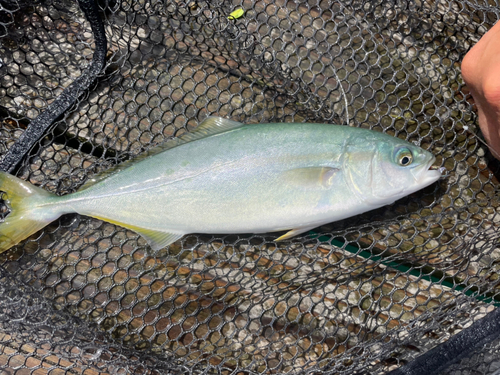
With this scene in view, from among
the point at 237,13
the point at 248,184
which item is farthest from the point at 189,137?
the point at 237,13

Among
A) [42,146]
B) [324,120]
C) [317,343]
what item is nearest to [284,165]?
[324,120]

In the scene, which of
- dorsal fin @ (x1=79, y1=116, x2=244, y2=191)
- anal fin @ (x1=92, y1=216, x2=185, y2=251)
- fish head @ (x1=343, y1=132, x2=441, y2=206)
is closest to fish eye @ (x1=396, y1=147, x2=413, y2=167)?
fish head @ (x1=343, y1=132, x2=441, y2=206)

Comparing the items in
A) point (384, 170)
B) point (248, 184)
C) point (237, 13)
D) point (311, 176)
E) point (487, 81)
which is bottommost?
point (248, 184)

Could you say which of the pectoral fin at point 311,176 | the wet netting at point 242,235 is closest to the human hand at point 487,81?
the wet netting at point 242,235

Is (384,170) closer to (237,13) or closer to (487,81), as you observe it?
(487,81)

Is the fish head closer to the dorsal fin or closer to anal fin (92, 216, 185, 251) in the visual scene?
the dorsal fin

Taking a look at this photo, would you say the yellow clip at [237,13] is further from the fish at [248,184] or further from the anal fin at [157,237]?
the anal fin at [157,237]
